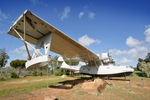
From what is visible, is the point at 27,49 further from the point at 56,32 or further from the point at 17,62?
the point at 17,62

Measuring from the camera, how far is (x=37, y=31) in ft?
42.1

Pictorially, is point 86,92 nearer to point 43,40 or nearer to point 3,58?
point 43,40

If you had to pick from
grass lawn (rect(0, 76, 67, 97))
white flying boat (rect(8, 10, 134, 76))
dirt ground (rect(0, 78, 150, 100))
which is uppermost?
white flying boat (rect(8, 10, 134, 76))

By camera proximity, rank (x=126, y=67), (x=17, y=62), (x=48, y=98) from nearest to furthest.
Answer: (x=48, y=98), (x=126, y=67), (x=17, y=62)

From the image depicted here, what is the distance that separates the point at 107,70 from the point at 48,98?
1607 cm

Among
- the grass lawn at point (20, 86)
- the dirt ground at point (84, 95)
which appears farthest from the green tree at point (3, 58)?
the dirt ground at point (84, 95)

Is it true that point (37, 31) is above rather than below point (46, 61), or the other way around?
above

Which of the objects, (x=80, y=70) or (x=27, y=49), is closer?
(x=27, y=49)

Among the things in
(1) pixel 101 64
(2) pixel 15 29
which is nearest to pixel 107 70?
(1) pixel 101 64

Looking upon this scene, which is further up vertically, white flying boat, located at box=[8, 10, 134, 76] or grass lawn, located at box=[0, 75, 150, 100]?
white flying boat, located at box=[8, 10, 134, 76]

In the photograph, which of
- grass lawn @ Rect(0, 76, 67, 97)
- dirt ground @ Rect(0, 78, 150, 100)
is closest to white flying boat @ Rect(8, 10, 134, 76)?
grass lawn @ Rect(0, 76, 67, 97)

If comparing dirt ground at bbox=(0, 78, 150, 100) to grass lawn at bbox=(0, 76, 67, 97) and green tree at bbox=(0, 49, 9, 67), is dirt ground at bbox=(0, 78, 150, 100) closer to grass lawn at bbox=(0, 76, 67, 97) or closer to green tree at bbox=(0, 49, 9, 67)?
grass lawn at bbox=(0, 76, 67, 97)

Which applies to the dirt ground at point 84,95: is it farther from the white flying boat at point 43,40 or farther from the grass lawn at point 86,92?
the white flying boat at point 43,40

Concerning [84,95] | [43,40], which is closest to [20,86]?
[43,40]
